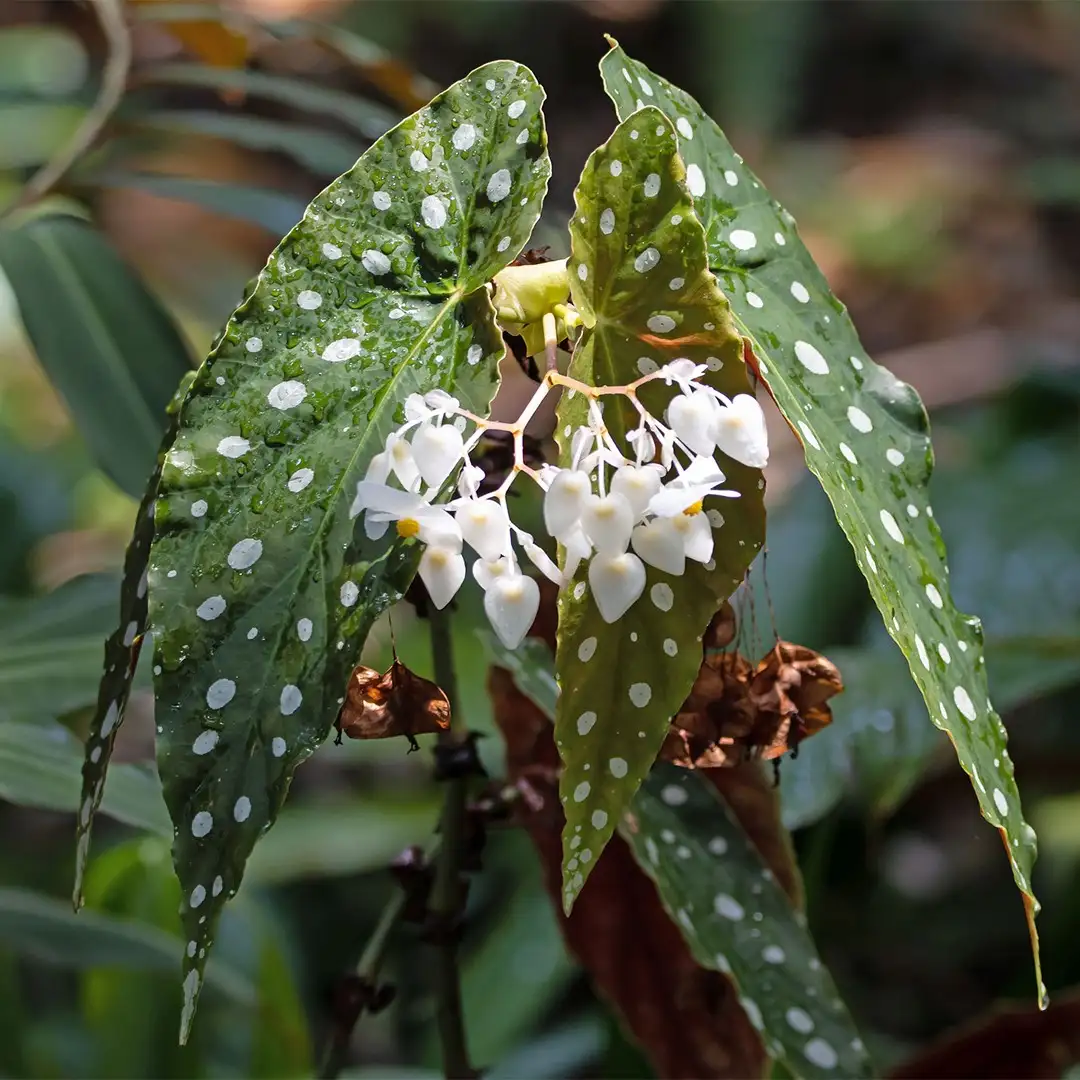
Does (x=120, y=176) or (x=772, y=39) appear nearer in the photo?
(x=120, y=176)

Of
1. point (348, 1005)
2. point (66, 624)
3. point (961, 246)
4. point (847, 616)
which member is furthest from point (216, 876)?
point (961, 246)

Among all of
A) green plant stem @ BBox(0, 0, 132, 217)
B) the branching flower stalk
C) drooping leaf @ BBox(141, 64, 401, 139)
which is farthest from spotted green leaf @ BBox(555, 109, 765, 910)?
green plant stem @ BBox(0, 0, 132, 217)

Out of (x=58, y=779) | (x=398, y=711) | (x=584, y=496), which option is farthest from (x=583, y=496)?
(x=58, y=779)

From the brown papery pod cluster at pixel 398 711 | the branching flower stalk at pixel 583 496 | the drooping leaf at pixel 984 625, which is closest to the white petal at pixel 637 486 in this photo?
the branching flower stalk at pixel 583 496

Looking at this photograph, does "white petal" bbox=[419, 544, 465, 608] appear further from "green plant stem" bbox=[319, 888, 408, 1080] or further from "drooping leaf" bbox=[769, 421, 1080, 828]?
"drooping leaf" bbox=[769, 421, 1080, 828]

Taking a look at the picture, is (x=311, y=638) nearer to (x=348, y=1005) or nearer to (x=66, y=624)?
(x=348, y=1005)
